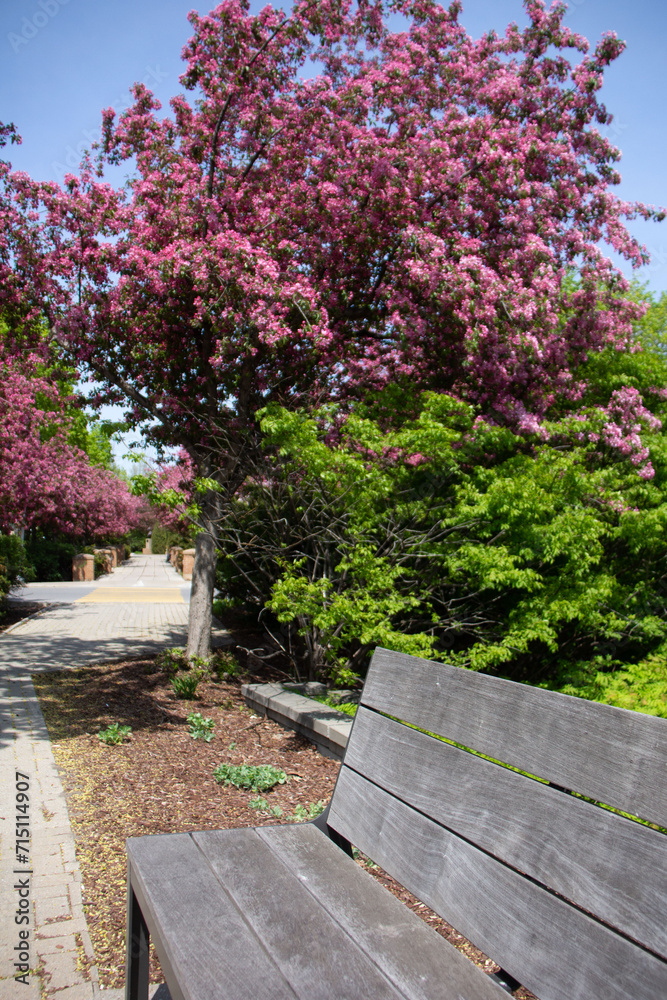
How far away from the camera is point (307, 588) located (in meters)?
5.61

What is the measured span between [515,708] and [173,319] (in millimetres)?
7075

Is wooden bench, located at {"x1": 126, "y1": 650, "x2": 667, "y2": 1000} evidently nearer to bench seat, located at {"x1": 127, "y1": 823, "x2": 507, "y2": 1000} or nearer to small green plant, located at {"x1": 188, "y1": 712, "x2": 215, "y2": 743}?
bench seat, located at {"x1": 127, "y1": 823, "x2": 507, "y2": 1000}

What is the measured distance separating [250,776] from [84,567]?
77.4 ft

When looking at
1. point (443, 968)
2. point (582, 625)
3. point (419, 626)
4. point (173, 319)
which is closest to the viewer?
point (443, 968)

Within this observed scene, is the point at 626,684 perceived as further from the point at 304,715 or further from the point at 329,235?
the point at 329,235

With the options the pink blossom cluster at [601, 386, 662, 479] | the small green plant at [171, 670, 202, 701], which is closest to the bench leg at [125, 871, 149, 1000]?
the small green plant at [171, 670, 202, 701]

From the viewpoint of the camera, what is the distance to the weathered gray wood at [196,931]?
1.39 m

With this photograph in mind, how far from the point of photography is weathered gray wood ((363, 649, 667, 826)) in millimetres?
1341

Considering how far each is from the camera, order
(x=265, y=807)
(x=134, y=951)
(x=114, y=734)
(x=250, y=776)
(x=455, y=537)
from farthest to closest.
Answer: (x=455, y=537) → (x=114, y=734) → (x=250, y=776) → (x=265, y=807) → (x=134, y=951)

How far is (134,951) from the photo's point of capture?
77.4 inches

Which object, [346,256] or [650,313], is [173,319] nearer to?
[346,256]

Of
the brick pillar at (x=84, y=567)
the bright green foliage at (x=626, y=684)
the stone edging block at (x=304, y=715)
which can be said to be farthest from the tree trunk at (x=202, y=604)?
the brick pillar at (x=84, y=567)

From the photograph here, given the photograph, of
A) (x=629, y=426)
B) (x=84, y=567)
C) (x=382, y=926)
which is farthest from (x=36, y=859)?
(x=84, y=567)

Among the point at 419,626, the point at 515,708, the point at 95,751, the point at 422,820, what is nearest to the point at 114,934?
the point at 422,820
